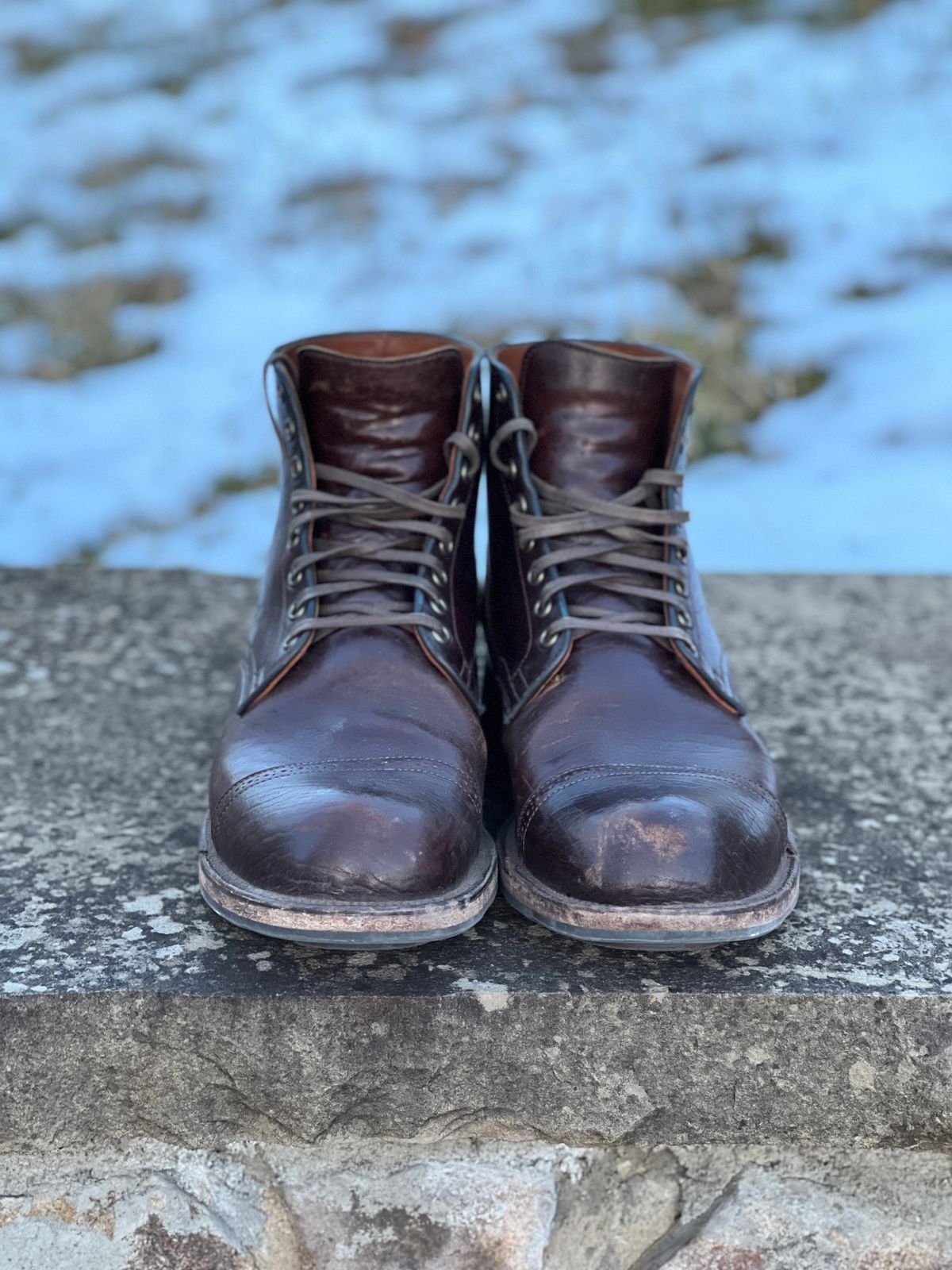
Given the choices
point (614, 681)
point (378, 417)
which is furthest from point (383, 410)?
point (614, 681)

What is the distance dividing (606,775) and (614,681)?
0.46 ft

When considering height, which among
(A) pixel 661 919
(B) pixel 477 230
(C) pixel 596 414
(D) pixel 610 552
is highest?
(C) pixel 596 414

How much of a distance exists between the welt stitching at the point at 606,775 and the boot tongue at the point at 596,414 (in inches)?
14.2

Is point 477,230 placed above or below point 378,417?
below

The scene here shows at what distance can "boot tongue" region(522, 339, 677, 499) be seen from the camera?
1.37m

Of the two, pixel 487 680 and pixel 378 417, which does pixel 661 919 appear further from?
pixel 378 417

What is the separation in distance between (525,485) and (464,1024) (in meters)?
0.58

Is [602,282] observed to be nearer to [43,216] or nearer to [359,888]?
[43,216]

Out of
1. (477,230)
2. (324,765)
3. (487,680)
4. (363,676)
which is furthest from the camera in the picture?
(477,230)

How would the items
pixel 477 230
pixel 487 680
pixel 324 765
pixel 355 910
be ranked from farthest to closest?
pixel 477 230 → pixel 487 680 → pixel 324 765 → pixel 355 910

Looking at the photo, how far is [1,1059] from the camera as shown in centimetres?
105

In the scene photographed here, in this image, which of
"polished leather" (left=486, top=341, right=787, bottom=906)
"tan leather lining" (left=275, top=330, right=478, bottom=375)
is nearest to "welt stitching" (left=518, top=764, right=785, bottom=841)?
"polished leather" (left=486, top=341, right=787, bottom=906)

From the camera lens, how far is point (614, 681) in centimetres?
124

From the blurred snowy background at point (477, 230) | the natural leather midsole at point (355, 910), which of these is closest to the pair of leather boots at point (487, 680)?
the natural leather midsole at point (355, 910)
